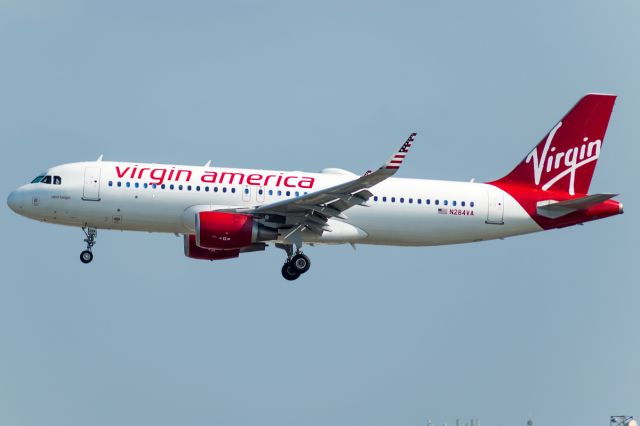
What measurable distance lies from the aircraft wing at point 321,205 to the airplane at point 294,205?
0.18 ft

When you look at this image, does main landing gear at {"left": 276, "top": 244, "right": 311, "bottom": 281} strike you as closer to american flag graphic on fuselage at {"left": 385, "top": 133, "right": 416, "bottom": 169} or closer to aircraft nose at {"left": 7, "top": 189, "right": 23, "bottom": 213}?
american flag graphic on fuselage at {"left": 385, "top": 133, "right": 416, "bottom": 169}

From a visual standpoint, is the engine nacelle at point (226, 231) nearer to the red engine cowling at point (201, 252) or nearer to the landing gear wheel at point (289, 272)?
the landing gear wheel at point (289, 272)

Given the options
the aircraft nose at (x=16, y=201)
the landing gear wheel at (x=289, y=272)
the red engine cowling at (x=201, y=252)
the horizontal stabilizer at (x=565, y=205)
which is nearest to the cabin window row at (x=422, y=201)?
the horizontal stabilizer at (x=565, y=205)

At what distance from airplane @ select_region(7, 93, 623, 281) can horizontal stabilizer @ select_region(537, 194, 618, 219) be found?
51mm

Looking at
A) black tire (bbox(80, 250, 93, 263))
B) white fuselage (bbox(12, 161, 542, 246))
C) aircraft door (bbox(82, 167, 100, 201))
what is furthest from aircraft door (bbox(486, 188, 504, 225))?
black tire (bbox(80, 250, 93, 263))

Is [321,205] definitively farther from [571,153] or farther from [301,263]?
[571,153]

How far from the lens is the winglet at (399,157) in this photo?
53812 millimetres

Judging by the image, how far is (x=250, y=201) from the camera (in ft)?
198

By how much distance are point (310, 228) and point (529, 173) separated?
38.6 feet

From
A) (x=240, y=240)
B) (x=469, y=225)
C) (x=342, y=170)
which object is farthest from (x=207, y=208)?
(x=469, y=225)

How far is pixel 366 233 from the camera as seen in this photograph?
2411 inches

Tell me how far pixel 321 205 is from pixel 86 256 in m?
11.6

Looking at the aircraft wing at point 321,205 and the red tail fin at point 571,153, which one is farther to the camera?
the red tail fin at point 571,153

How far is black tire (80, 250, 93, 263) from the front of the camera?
61719 mm
